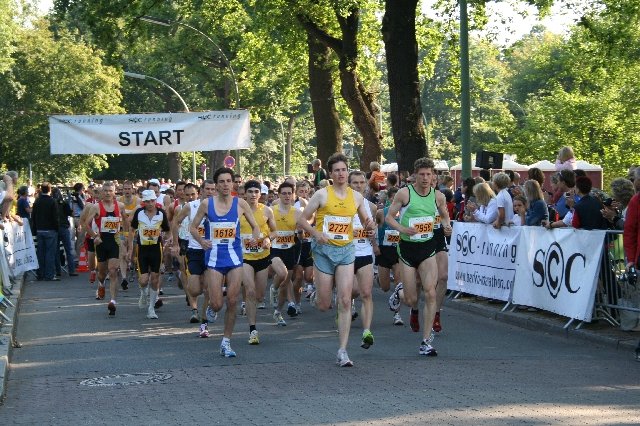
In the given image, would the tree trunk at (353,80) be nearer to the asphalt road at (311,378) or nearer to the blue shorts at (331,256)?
the asphalt road at (311,378)

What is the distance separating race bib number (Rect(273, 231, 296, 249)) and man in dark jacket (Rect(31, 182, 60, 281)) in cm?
1149

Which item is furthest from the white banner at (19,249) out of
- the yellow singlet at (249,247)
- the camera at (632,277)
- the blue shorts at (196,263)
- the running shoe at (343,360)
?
the camera at (632,277)

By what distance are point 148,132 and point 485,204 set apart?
673 centimetres

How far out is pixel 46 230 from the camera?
26.9m

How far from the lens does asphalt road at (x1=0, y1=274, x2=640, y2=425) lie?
29.2ft

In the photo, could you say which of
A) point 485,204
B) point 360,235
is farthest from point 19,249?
point 360,235

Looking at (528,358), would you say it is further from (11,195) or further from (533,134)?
(533,134)

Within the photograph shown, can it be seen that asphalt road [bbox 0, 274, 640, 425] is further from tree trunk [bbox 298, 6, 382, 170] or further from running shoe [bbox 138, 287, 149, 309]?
tree trunk [bbox 298, 6, 382, 170]

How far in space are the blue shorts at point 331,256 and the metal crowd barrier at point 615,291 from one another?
10.2ft

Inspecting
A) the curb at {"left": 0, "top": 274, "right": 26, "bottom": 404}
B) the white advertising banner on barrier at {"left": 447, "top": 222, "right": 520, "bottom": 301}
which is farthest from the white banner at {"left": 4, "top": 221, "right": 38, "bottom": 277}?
the white advertising banner on barrier at {"left": 447, "top": 222, "right": 520, "bottom": 301}

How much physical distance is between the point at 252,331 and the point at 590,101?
44.0 meters

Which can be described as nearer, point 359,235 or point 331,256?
point 331,256

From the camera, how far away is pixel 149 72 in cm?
6669

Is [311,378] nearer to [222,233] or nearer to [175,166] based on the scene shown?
[222,233]
